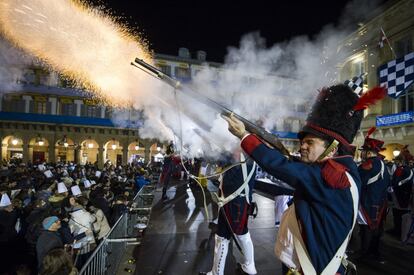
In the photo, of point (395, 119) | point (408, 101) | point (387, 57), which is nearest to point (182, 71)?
point (387, 57)

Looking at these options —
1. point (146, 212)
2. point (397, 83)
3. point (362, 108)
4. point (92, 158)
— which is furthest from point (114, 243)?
point (92, 158)

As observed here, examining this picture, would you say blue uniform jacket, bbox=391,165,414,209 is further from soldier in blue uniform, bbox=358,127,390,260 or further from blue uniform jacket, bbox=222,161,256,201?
blue uniform jacket, bbox=222,161,256,201

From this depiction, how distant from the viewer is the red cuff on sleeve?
83.5 inches

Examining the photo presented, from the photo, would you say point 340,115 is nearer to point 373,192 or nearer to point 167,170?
point 373,192

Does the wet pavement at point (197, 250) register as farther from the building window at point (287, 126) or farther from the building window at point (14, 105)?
the building window at point (14, 105)

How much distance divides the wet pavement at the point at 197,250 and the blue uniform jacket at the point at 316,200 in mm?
3199

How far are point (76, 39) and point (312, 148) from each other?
275 inches

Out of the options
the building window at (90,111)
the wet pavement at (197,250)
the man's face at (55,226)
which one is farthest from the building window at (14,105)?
the man's face at (55,226)

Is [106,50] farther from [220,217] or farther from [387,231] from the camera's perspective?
[387,231]

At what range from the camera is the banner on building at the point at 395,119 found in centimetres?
2073

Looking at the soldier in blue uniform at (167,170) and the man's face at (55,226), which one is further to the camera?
the soldier in blue uniform at (167,170)

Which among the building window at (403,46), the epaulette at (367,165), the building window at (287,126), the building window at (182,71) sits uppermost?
the building window at (182,71)

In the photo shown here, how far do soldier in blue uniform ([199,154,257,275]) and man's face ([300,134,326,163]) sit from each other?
7.59 ft

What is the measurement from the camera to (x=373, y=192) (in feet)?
18.4
